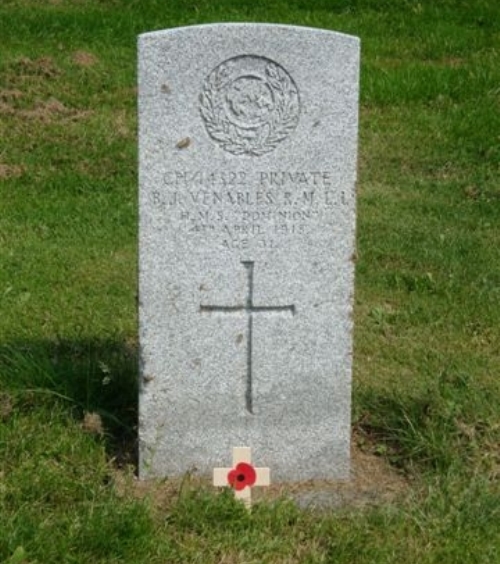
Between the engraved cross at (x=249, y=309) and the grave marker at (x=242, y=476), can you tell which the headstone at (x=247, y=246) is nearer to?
the engraved cross at (x=249, y=309)

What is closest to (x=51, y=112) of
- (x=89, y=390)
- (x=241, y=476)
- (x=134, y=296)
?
(x=134, y=296)

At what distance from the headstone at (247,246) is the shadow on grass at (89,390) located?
0.81 feet

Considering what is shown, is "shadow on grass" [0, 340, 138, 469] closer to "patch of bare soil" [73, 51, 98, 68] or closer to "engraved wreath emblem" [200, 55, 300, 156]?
"engraved wreath emblem" [200, 55, 300, 156]

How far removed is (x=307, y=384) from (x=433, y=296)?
1.96m

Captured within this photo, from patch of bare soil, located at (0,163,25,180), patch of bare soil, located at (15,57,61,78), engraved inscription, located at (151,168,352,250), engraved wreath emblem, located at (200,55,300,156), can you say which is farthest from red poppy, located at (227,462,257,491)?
patch of bare soil, located at (15,57,61,78)

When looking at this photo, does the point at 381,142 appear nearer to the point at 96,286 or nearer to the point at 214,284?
the point at 96,286

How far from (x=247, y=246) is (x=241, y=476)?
73 cm

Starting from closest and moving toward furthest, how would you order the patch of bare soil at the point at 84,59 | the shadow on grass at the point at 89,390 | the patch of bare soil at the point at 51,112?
the shadow on grass at the point at 89,390, the patch of bare soil at the point at 51,112, the patch of bare soil at the point at 84,59

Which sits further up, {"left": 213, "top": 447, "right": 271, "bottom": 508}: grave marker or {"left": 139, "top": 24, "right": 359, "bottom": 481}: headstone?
{"left": 139, "top": 24, "right": 359, "bottom": 481}: headstone

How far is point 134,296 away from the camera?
6.34 metres

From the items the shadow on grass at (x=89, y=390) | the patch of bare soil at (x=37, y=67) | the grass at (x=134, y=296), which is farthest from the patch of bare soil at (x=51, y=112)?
the shadow on grass at (x=89, y=390)

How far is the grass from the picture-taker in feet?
14.1

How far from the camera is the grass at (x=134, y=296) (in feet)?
14.1

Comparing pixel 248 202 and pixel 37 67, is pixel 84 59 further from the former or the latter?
pixel 248 202
